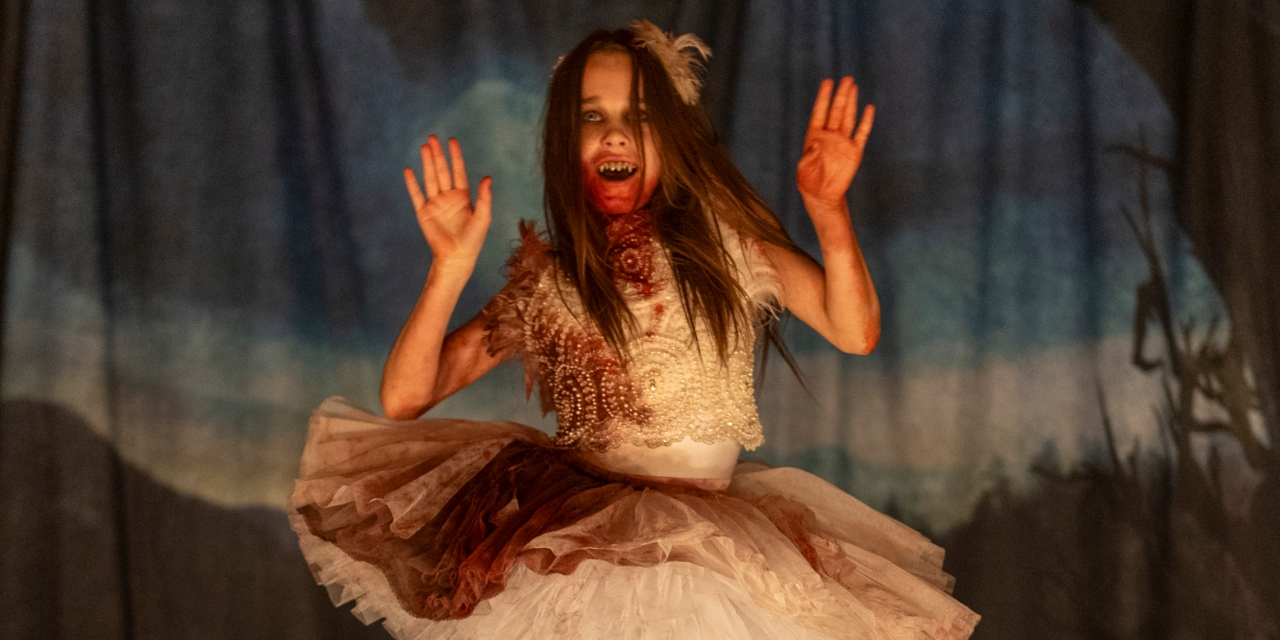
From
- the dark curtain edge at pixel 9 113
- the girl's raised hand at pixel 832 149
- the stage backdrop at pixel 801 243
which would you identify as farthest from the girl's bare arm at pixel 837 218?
the dark curtain edge at pixel 9 113

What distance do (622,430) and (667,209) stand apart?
0.39 meters

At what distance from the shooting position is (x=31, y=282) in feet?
8.33

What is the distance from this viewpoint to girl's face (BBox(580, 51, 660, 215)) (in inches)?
69.5

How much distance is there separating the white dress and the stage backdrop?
0.93 metres

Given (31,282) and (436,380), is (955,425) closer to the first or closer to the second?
(436,380)

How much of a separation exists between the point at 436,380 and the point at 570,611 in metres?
0.52

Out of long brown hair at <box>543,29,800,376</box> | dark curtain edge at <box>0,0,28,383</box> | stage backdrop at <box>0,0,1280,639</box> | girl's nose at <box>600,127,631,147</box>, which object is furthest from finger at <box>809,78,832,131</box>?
dark curtain edge at <box>0,0,28,383</box>

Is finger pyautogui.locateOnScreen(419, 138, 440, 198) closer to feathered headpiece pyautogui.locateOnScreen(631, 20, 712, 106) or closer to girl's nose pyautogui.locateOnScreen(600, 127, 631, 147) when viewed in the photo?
girl's nose pyautogui.locateOnScreen(600, 127, 631, 147)

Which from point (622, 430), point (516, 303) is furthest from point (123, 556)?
point (622, 430)

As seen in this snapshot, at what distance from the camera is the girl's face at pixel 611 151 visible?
1766mm

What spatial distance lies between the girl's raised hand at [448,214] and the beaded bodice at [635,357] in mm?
233

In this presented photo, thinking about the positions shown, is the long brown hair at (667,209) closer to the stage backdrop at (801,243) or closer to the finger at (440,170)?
the finger at (440,170)

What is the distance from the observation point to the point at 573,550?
1.37 m

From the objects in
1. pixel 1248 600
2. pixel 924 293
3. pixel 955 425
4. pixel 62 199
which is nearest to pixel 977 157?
pixel 924 293
